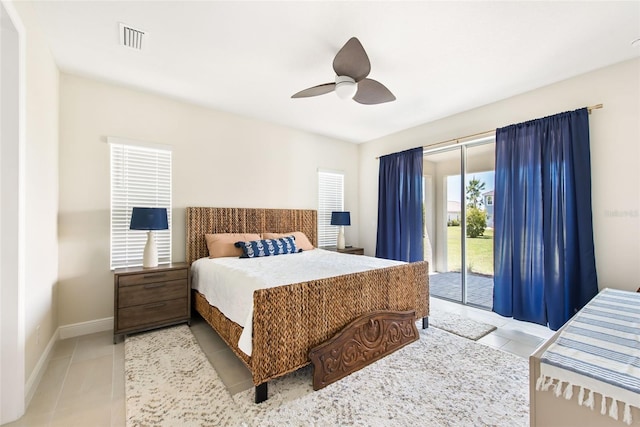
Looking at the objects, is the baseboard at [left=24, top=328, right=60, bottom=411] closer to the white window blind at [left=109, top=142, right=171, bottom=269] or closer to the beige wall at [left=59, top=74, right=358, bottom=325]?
the beige wall at [left=59, top=74, right=358, bottom=325]

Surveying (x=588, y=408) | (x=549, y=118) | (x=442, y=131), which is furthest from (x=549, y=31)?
(x=588, y=408)

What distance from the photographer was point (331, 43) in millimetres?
2367

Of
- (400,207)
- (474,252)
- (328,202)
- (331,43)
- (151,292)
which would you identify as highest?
(331,43)

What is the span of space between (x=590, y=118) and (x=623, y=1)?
1270mm

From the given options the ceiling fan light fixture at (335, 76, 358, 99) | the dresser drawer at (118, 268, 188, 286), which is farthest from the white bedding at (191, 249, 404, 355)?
the ceiling fan light fixture at (335, 76, 358, 99)

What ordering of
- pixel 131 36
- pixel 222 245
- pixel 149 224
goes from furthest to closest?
1. pixel 222 245
2. pixel 149 224
3. pixel 131 36

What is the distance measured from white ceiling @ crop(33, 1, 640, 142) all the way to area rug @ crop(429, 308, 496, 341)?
2820 millimetres

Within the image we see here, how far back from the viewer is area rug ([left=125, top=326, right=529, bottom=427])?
5.64ft

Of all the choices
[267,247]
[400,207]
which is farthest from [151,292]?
[400,207]

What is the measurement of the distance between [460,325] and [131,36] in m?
4.43

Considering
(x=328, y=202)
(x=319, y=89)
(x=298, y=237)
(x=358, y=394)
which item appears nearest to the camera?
(x=358, y=394)

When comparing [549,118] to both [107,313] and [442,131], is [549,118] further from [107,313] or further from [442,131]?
[107,313]

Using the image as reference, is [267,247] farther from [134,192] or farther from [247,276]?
[134,192]

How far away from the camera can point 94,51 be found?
2535mm
